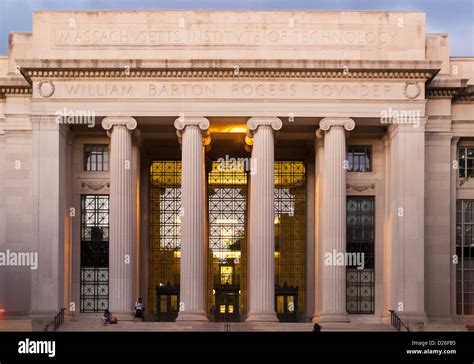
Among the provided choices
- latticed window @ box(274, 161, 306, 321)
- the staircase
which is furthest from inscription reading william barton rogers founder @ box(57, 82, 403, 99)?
the staircase

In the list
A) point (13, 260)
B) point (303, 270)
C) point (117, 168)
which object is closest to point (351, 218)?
point (303, 270)

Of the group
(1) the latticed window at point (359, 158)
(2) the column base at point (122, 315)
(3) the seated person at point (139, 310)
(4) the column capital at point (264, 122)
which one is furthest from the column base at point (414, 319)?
(2) the column base at point (122, 315)

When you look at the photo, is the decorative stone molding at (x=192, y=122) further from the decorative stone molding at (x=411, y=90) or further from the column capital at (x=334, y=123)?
the decorative stone molding at (x=411, y=90)

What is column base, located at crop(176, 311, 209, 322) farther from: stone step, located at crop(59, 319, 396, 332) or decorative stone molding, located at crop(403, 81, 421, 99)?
decorative stone molding, located at crop(403, 81, 421, 99)

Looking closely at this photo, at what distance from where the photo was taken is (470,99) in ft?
214

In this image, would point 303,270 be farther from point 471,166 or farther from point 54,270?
point 54,270

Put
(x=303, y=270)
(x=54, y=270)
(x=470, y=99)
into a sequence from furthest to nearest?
(x=303, y=270) < (x=470, y=99) < (x=54, y=270)

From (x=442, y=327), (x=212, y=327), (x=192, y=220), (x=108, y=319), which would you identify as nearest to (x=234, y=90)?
(x=192, y=220)

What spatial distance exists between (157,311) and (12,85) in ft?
53.9

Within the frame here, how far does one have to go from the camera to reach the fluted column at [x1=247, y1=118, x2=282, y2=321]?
61.5 meters

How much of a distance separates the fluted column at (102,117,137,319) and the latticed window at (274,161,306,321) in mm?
11432

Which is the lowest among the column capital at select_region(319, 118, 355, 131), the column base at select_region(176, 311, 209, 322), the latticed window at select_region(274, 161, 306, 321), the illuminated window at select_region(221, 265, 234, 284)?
the column base at select_region(176, 311, 209, 322)

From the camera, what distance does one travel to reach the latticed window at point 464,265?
217 ft

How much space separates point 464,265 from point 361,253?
6.22m
